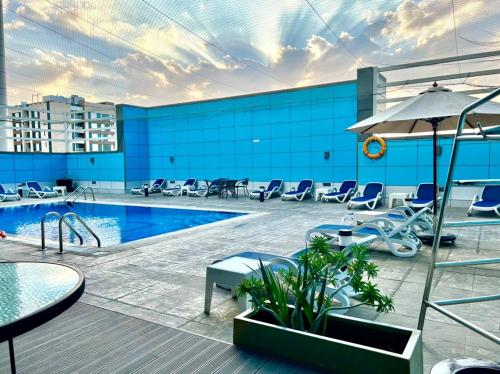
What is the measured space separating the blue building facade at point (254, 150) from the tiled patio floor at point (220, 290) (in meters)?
4.99

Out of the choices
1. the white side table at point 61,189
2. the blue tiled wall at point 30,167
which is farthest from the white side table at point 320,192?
the blue tiled wall at point 30,167

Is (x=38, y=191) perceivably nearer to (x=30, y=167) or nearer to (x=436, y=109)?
(x=30, y=167)

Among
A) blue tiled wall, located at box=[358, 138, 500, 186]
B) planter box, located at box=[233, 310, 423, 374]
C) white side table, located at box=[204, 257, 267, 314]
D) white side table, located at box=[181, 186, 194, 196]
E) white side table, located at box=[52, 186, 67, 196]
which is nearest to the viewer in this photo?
planter box, located at box=[233, 310, 423, 374]

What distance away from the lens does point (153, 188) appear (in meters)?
17.5

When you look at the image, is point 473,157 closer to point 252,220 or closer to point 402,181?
point 402,181

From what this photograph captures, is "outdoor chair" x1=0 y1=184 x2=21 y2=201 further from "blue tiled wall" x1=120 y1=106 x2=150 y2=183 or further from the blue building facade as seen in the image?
"blue tiled wall" x1=120 y1=106 x2=150 y2=183

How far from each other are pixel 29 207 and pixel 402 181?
13.0 meters

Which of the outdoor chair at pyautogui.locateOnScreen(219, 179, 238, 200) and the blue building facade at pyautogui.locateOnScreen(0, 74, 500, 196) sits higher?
the blue building facade at pyautogui.locateOnScreen(0, 74, 500, 196)

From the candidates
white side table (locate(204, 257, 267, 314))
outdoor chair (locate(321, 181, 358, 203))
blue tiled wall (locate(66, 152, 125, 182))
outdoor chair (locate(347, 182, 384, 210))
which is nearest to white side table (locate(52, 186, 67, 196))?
blue tiled wall (locate(66, 152, 125, 182))

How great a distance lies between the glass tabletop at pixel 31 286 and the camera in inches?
58.3

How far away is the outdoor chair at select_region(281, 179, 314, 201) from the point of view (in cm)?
1322

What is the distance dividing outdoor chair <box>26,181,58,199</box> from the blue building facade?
1026 millimetres

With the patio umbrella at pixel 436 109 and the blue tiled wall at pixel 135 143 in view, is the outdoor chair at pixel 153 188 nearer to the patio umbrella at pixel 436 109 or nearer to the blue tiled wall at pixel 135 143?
the blue tiled wall at pixel 135 143

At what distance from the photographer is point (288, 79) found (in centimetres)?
1379
